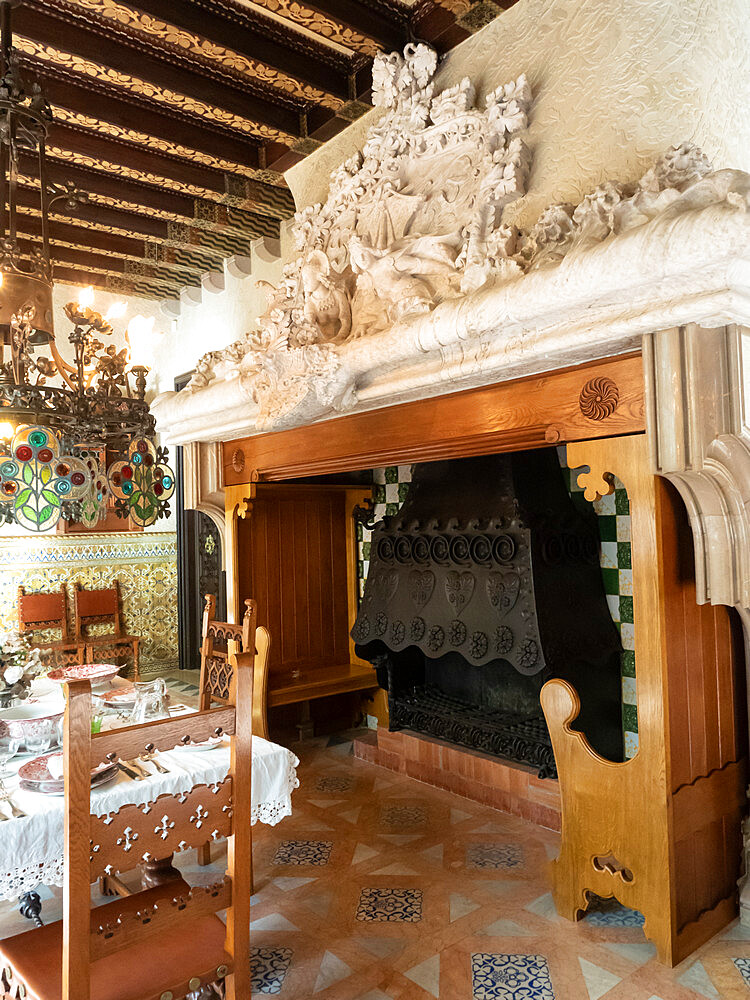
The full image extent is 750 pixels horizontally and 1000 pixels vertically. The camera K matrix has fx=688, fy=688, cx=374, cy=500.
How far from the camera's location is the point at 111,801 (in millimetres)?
1966

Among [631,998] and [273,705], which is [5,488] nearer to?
[273,705]

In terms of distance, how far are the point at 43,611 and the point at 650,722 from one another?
5.42 m

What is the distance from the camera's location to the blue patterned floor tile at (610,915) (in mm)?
2445

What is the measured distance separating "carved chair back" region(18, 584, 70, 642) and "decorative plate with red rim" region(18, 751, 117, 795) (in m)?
4.27

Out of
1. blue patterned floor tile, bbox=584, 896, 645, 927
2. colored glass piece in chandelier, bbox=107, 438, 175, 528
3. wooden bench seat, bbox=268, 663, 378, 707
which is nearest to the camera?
blue patterned floor tile, bbox=584, 896, 645, 927

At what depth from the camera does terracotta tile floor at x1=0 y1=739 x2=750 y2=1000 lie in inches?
83.8

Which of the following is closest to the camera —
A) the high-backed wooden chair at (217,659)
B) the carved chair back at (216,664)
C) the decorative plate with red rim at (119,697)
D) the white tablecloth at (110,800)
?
the white tablecloth at (110,800)

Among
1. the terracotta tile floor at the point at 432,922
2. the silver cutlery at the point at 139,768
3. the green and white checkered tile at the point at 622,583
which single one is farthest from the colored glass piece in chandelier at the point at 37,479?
the green and white checkered tile at the point at 622,583

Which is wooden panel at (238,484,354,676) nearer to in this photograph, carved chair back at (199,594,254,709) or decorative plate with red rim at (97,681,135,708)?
carved chair back at (199,594,254,709)

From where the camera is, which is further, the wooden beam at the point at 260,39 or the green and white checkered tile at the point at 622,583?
the green and white checkered tile at the point at 622,583

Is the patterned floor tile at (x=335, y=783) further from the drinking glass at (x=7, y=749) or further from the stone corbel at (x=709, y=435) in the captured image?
the stone corbel at (x=709, y=435)

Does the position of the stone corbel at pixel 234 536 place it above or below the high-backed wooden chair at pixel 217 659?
above

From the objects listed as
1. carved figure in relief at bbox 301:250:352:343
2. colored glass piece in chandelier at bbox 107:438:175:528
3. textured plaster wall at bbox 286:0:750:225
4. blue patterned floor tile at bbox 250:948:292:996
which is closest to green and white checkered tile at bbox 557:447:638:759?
carved figure in relief at bbox 301:250:352:343

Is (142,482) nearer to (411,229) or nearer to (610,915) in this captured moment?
(411,229)
